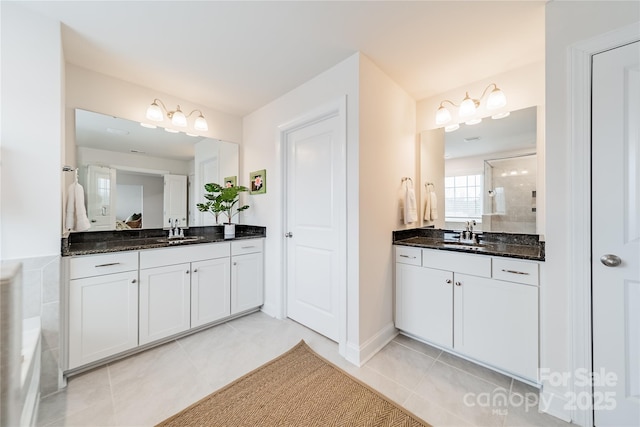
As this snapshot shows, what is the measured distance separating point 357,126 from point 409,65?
0.77 metres

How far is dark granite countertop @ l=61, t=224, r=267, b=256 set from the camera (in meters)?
1.82

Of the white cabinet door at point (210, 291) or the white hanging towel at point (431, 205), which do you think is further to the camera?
the white hanging towel at point (431, 205)

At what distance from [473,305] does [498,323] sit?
174 millimetres

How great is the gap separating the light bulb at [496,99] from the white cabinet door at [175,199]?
10.5 feet

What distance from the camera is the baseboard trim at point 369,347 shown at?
1.88m

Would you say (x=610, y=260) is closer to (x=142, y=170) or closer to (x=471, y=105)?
(x=471, y=105)

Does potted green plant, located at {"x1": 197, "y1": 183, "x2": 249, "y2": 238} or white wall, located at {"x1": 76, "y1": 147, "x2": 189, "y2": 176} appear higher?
white wall, located at {"x1": 76, "y1": 147, "x2": 189, "y2": 176}

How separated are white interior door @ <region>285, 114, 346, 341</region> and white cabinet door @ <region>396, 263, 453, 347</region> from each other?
1.99ft

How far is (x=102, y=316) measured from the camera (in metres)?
1.78

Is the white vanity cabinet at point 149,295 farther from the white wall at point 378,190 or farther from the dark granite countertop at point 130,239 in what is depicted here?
the white wall at point 378,190

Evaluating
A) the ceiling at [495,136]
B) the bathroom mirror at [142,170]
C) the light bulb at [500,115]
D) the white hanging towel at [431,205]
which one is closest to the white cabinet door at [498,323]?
the white hanging towel at [431,205]

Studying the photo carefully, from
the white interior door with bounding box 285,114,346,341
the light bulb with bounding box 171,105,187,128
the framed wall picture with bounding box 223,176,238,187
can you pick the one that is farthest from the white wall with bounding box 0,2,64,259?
the white interior door with bounding box 285,114,346,341

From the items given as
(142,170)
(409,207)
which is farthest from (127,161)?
(409,207)

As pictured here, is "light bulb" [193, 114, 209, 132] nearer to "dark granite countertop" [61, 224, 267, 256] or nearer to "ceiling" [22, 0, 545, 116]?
"ceiling" [22, 0, 545, 116]
